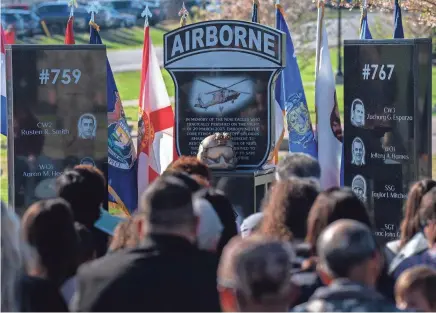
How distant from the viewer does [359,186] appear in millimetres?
10367

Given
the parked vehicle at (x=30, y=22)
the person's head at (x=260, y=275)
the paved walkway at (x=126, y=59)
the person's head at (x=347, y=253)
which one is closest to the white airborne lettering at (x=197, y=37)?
the person's head at (x=347, y=253)

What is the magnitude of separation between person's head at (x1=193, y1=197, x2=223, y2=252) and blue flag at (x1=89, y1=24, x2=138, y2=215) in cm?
532

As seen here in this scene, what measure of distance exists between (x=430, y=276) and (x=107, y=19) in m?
47.6

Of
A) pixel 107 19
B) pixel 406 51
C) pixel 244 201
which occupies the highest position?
pixel 107 19

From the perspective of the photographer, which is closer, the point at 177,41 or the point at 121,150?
the point at 177,41

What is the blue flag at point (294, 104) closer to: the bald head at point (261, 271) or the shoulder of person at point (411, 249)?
the shoulder of person at point (411, 249)

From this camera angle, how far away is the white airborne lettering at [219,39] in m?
10.6

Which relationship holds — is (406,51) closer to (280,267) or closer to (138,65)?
(280,267)

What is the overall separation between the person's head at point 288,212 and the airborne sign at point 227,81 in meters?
4.93

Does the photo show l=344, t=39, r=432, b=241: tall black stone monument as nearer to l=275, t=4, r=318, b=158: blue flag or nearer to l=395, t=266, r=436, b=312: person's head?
l=275, t=4, r=318, b=158: blue flag

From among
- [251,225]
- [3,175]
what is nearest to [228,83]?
[251,225]

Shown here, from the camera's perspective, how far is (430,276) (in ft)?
15.2

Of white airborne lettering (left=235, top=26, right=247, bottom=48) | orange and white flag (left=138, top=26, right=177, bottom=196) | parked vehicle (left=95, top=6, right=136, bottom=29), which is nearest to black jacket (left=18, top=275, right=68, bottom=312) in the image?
white airborne lettering (left=235, top=26, right=247, bottom=48)

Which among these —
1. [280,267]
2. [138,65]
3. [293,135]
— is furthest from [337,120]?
[138,65]
